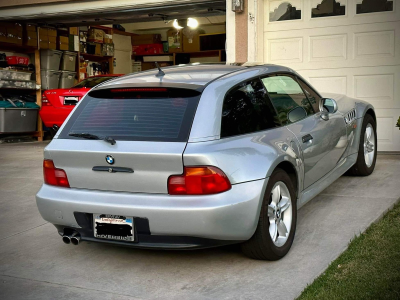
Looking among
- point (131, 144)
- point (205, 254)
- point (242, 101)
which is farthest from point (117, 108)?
point (205, 254)

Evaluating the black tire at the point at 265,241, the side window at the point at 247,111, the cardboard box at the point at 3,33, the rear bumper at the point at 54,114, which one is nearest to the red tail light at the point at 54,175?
the side window at the point at 247,111

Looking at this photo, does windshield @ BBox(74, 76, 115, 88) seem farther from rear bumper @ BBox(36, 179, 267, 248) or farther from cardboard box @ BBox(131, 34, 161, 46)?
rear bumper @ BBox(36, 179, 267, 248)

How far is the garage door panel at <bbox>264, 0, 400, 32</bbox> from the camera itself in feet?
27.5

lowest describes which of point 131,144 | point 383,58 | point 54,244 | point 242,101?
point 54,244

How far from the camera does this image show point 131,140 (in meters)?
3.73

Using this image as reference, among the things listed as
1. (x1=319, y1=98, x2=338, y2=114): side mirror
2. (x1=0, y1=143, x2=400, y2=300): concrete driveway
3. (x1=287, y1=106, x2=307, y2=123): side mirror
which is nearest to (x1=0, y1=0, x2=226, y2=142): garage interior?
(x1=319, y1=98, x2=338, y2=114): side mirror

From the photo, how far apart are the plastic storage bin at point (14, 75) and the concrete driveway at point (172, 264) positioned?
7.75 metres

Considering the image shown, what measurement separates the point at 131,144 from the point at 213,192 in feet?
2.13

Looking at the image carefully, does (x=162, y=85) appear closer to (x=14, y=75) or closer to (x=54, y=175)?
(x=54, y=175)

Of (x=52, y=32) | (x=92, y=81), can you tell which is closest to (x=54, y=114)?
(x=92, y=81)

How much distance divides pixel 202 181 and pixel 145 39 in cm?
1634

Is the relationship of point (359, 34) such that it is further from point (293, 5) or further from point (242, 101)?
point (242, 101)

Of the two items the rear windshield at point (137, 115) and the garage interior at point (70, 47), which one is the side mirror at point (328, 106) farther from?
the garage interior at point (70, 47)

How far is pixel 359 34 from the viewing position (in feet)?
28.1
